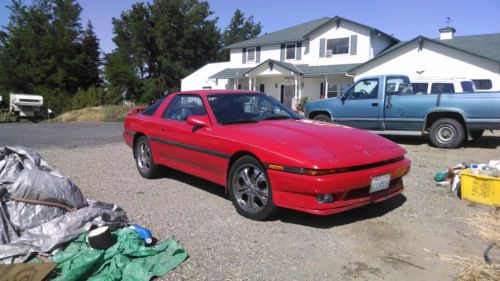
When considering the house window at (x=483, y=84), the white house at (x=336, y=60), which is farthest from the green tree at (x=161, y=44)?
the house window at (x=483, y=84)

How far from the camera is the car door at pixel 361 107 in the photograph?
33.7 ft

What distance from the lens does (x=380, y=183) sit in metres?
4.09

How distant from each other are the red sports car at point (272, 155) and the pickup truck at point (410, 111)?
5299 mm

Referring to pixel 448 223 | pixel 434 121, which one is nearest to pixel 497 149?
pixel 434 121

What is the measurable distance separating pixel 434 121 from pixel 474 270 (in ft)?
23.8

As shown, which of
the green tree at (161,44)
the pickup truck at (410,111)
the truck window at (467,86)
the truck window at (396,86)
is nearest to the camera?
the pickup truck at (410,111)

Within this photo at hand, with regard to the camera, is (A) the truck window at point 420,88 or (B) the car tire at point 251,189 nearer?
(B) the car tire at point 251,189

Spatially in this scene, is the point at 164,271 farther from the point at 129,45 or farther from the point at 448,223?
the point at 129,45

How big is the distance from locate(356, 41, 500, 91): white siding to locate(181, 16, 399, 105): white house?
261 centimetres

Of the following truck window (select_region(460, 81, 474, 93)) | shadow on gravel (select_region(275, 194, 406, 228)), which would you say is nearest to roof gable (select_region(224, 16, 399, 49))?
truck window (select_region(460, 81, 474, 93))

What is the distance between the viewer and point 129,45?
49.4 meters

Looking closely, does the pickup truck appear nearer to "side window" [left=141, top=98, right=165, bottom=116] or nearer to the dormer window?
"side window" [left=141, top=98, right=165, bottom=116]

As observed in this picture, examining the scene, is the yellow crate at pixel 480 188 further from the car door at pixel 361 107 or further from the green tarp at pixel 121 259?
the car door at pixel 361 107

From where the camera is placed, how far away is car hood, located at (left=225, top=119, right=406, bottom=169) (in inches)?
151
